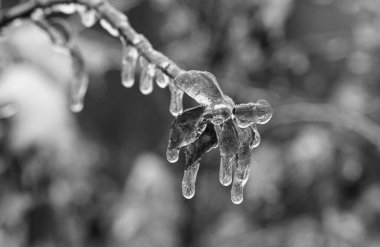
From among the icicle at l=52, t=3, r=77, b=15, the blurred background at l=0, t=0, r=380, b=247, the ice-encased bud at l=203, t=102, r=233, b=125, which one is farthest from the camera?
the blurred background at l=0, t=0, r=380, b=247

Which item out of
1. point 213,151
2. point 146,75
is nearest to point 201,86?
point 146,75

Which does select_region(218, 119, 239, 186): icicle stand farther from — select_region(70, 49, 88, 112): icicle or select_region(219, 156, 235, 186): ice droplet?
select_region(70, 49, 88, 112): icicle

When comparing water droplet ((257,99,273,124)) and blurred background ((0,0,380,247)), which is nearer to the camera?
water droplet ((257,99,273,124))

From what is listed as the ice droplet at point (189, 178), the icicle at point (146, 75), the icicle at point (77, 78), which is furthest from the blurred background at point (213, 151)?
the ice droplet at point (189, 178)

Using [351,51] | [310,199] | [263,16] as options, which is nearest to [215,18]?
[263,16]

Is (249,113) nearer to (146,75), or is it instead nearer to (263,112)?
(263,112)

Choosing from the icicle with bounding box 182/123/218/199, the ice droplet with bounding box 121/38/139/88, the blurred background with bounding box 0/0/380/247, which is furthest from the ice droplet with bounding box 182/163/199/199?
the blurred background with bounding box 0/0/380/247

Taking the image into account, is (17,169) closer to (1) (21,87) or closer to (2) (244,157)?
(1) (21,87)

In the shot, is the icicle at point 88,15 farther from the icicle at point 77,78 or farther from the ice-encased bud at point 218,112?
the ice-encased bud at point 218,112
